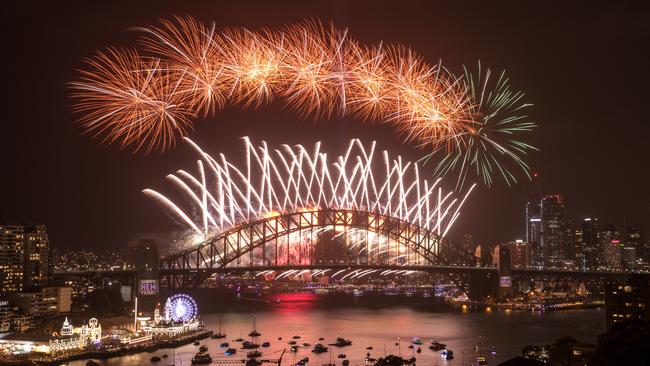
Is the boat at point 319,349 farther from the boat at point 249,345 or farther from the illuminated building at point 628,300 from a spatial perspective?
the illuminated building at point 628,300

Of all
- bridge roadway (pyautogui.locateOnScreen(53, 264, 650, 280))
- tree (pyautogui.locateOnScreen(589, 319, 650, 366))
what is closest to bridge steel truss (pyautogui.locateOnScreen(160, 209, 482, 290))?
bridge roadway (pyautogui.locateOnScreen(53, 264, 650, 280))

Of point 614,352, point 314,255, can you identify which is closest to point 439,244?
point 314,255

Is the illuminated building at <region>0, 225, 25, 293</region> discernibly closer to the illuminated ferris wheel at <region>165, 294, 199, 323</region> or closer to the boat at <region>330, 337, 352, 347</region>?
the illuminated ferris wheel at <region>165, 294, 199, 323</region>

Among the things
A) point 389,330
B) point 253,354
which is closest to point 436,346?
point 389,330

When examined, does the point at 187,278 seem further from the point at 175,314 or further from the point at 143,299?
the point at 175,314

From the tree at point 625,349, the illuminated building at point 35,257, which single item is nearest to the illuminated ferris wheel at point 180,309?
the illuminated building at point 35,257
